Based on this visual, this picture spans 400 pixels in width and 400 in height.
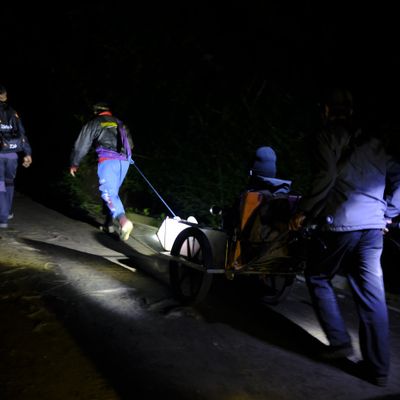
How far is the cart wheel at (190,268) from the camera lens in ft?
16.1

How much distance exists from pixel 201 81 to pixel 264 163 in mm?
6298

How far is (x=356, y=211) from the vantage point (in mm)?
3705

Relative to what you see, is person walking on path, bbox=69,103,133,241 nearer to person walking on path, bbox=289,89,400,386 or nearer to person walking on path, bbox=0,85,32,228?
person walking on path, bbox=0,85,32,228

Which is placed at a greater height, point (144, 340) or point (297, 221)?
point (297, 221)

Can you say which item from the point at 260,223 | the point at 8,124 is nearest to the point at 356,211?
the point at 260,223

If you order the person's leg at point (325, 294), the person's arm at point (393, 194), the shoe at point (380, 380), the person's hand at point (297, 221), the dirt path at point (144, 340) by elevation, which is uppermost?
the person's arm at point (393, 194)

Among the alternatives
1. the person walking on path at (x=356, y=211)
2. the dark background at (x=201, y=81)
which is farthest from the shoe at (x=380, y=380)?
the dark background at (x=201, y=81)

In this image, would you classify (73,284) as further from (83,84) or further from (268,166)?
(83,84)

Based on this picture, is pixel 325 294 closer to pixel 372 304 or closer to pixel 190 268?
pixel 372 304

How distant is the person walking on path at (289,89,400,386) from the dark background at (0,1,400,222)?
305cm

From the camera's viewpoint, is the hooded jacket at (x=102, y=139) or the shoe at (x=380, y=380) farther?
the hooded jacket at (x=102, y=139)

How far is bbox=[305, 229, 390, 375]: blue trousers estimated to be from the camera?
3.68 metres

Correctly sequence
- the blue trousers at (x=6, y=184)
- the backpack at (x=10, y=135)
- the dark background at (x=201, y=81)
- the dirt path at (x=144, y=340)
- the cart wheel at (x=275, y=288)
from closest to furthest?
the dirt path at (x=144, y=340)
the cart wheel at (x=275, y=288)
the backpack at (x=10, y=135)
the blue trousers at (x=6, y=184)
the dark background at (x=201, y=81)

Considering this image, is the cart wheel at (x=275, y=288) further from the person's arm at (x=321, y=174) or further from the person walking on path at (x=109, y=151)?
A: the person walking on path at (x=109, y=151)
